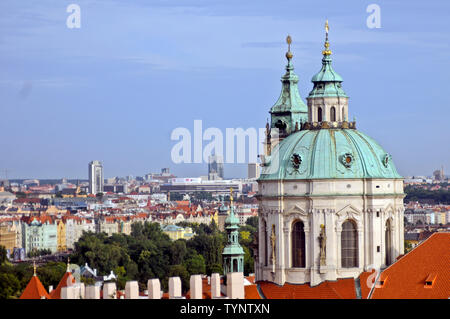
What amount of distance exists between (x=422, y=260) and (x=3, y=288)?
126ft

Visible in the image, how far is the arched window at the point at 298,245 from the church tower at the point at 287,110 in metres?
16.2

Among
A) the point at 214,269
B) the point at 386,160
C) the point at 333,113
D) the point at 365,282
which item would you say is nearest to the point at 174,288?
→ the point at 365,282

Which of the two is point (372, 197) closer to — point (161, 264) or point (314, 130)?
point (314, 130)

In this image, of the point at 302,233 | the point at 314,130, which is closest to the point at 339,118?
the point at 314,130

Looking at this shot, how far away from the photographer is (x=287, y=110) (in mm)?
86875

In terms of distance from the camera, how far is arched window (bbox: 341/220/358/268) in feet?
225

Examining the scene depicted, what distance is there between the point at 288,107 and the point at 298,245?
19.5 metres

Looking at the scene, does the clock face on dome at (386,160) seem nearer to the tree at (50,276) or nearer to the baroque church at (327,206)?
the baroque church at (327,206)

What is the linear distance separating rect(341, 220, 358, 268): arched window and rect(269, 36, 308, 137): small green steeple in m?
17.9

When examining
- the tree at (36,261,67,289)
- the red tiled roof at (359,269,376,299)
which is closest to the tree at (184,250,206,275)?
the tree at (36,261,67,289)

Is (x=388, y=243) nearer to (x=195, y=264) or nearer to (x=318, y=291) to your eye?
(x=318, y=291)

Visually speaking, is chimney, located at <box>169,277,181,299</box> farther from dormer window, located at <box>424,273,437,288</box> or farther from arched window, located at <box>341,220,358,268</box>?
arched window, located at <box>341,220,358,268</box>
